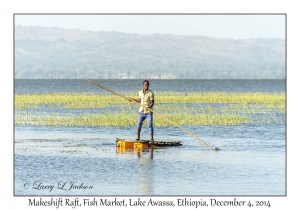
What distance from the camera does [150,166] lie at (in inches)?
671

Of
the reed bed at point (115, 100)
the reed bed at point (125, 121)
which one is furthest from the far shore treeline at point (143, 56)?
the reed bed at point (125, 121)

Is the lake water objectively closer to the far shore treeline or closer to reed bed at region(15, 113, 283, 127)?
reed bed at region(15, 113, 283, 127)

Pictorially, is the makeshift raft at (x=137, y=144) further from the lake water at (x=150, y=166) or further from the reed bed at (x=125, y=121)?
the reed bed at (x=125, y=121)

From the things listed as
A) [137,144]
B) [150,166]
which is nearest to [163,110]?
[137,144]

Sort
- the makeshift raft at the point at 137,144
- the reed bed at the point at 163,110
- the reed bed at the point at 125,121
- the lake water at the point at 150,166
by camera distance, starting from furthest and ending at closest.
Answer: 1. the reed bed at the point at 163,110
2. the reed bed at the point at 125,121
3. the makeshift raft at the point at 137,144
4. the lake water at the point at 150,166

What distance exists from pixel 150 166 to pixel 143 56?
511 feet

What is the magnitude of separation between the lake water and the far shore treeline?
134m

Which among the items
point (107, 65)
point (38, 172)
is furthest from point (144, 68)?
point (38, 172)

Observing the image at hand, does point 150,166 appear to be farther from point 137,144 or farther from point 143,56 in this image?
point 143,56

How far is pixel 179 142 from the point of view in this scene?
20562 mm

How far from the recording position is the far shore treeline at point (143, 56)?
16275 cm

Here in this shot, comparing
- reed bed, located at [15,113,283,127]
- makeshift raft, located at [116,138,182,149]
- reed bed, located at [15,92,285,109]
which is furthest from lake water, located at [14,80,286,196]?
reed bed, located at [15,92,285,109]

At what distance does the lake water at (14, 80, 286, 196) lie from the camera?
14.7 m

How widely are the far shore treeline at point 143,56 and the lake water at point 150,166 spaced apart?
5258 inches
